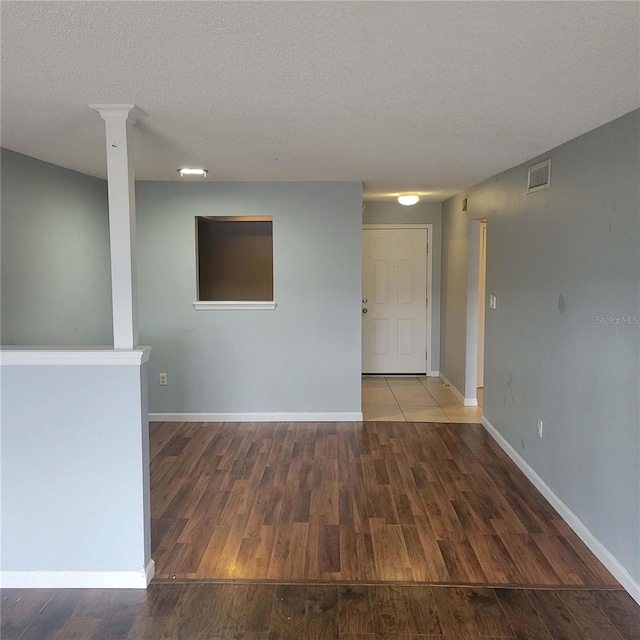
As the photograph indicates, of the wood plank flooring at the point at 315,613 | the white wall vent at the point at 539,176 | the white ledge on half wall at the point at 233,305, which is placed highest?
the white wall vent at the point at 539,176

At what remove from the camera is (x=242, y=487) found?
11.4ft

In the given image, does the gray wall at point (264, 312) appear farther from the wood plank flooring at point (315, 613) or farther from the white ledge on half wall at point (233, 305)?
the wood plank flooring at point (315, 613)

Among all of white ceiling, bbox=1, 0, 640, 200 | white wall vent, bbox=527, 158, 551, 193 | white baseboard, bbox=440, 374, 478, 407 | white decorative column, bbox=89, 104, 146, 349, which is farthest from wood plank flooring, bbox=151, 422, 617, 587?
white ceiling, bbox=1, 0, 640, 200

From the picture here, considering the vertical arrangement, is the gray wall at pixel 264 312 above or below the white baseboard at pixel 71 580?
above

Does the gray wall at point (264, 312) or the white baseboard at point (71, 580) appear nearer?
the white baseboard at point (71, 580)

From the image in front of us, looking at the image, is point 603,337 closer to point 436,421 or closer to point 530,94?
point 530,94

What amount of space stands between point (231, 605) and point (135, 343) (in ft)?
4.16

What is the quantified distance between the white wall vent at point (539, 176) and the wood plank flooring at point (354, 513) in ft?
6.66

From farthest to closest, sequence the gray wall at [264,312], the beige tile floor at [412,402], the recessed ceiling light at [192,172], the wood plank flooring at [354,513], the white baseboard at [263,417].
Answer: the beige tile floor at [412,402]
the white baseboard at [263,417]
the gray wall at [264,312]
the recessed ceiling light at [192,172]
the wood plank flooring at [354,513]

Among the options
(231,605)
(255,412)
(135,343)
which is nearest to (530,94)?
(135,343)

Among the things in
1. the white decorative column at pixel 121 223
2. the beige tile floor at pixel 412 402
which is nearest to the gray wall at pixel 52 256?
the white decorative column at pixel 121 223

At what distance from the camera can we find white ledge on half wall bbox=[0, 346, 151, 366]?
233 cm

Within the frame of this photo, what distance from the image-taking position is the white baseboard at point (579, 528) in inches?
92.9

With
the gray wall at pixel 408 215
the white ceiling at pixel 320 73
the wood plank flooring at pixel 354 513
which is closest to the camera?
the white ceiling at pixel 320 73
